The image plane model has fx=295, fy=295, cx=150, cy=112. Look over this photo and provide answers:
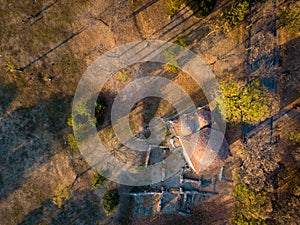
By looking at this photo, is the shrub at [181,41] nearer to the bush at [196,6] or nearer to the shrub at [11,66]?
the bush at [196,6]

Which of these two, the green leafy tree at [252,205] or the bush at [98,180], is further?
the bush at [98,180]

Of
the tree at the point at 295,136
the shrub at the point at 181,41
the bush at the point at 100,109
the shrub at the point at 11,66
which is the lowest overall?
the tree at the point at 295,136

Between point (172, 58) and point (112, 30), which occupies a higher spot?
point (112, 30)

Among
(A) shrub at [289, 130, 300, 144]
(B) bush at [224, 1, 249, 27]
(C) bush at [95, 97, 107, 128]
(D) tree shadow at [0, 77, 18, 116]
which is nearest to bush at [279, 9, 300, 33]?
(B) bush at [224, 1, 249, 27]

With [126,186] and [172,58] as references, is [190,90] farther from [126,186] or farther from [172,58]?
[126,186]

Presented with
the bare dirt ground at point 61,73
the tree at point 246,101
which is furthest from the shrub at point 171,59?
the tree at point 246,101

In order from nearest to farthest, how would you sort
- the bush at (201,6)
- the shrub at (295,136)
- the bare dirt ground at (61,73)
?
the bush at (201,6) → the shrub at (295,136) → the bare dirt ground at (61,73)

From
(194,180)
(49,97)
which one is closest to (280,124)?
(194,180)

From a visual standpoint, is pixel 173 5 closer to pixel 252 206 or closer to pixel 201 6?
pixel 201 6
